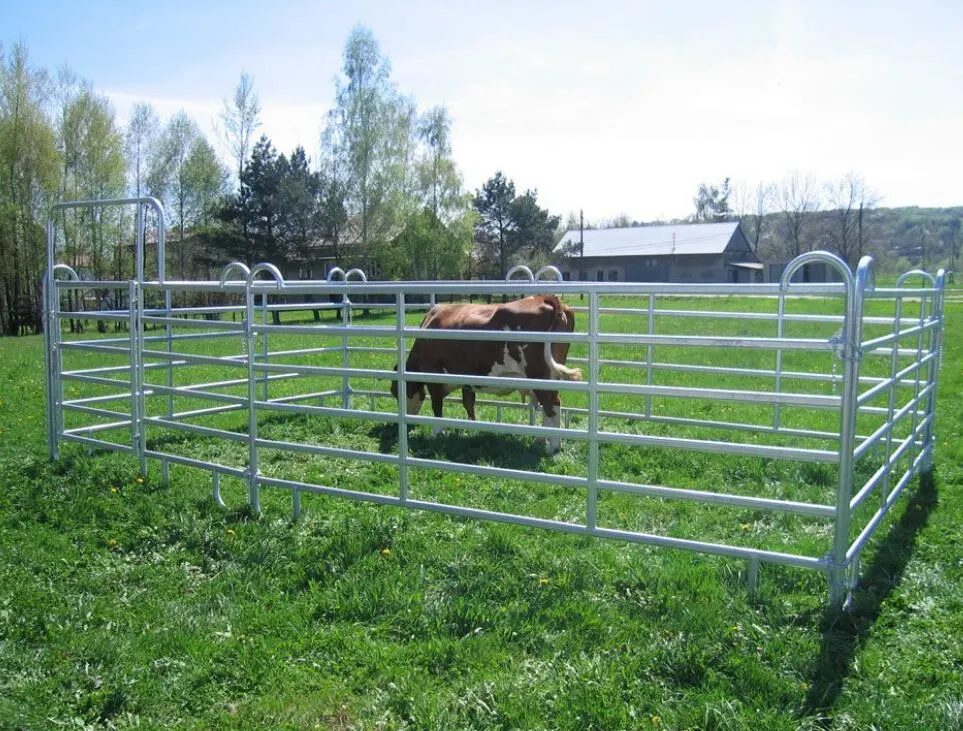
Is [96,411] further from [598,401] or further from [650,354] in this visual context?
[650,354]

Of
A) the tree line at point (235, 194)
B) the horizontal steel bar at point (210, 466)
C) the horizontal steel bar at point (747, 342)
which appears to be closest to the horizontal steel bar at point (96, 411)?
the horizontal steel bar at point (210, 466)

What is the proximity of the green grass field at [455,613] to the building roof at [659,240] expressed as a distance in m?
51.2

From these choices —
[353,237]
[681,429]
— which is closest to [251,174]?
[353,237]

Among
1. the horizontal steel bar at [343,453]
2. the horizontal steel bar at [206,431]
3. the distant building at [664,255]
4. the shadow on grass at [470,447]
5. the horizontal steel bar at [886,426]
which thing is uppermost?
the distant building at [664,255]

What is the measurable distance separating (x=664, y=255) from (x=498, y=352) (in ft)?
165

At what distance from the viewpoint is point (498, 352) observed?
26.5 ft

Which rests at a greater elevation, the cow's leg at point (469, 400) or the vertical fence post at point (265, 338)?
the vertical fence post at point (265, 338)

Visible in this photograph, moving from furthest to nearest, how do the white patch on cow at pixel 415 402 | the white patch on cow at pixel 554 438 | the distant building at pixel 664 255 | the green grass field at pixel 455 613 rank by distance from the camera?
1. the distant building at pixel 664 255
2. the white patch on cow at pixel 415 402
3. the white patch on cow at pixel 554 438
4. the green grass field at pixel 455 613

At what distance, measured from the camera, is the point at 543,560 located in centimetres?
476

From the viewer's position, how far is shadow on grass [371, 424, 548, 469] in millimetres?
7340

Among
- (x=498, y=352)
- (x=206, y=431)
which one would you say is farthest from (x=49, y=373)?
(x=498, y=352)

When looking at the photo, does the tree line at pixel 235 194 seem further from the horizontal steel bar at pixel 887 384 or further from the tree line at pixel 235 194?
the horizontal steel bar at pixel 887 384

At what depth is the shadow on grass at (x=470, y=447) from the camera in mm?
7340

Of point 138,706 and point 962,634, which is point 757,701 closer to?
point 962,634
